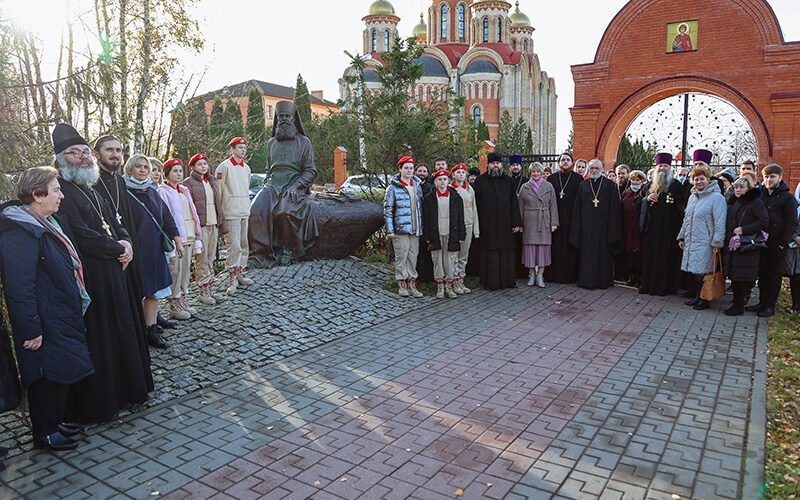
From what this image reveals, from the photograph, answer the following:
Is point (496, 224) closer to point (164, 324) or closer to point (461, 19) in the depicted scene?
point (164, 324)

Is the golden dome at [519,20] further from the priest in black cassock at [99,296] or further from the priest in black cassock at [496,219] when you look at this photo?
the priest in black cassock at [99,296]

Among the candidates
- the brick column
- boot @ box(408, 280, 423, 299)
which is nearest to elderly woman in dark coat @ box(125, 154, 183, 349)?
boot @ box(408, 280, 423, 299)

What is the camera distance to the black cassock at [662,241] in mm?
8539

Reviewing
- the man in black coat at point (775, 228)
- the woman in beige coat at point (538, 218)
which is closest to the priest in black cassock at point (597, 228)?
the woman in beige coat at point (538, 218)

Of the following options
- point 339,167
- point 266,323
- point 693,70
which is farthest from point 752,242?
point 339,167

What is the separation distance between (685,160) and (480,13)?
41.3m

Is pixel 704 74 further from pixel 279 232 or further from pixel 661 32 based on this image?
pixel 279 232

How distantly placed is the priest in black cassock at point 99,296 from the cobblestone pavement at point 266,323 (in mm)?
323

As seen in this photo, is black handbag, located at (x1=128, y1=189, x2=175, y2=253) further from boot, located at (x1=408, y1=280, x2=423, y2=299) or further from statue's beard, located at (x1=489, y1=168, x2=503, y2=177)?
statue's beard, located at (x1=489, y1=168, x2=503, y2=177)

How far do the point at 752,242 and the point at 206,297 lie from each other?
7.02 metres

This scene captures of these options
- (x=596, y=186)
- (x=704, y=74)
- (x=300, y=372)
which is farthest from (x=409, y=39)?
(x=300, y=372)

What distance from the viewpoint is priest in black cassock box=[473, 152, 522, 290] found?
29.9ft

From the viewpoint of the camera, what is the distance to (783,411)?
4.39 metres

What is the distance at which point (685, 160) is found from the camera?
13469mm
